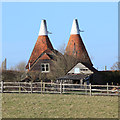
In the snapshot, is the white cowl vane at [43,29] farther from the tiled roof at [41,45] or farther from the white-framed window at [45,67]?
the white-framed window at [45,67]

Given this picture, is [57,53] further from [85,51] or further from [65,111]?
[65,111]

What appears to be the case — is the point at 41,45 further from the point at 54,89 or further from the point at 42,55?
the point at 54,89

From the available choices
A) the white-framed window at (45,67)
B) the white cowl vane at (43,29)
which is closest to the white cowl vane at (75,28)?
the white cowl vane at (43,29)

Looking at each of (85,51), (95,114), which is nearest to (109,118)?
(95,114)

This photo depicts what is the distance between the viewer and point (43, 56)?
43.9 meters

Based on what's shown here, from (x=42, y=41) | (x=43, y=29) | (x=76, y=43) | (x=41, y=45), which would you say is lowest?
(x=41, y=45)

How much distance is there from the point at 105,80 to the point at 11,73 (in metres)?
12.7

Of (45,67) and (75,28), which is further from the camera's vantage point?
(75,28)

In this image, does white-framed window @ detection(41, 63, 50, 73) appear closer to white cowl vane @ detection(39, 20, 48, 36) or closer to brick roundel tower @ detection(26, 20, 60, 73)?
brick roundel tower @ detection(26, 20, 60, 73)

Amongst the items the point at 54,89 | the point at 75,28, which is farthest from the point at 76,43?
the point at 54,89

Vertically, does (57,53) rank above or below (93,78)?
above

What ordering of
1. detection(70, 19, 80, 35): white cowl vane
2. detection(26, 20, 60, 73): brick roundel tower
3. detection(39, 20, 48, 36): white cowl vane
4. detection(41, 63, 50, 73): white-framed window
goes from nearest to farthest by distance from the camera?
detection(41, 63, 50, 73): white-framed window < detection(26, 20, 60, 73): brick roundel tower < detection(70, 19, 80, 35): white cowl vane < detection(39, 20, 48, 36): white cowl vane

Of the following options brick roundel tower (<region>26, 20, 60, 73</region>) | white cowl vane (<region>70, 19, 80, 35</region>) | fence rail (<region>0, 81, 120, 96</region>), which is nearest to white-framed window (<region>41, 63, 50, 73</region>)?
brick roundel tower (<region>26, 20, 60, 73</region>)

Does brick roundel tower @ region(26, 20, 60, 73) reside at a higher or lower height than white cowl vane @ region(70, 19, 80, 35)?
lower
